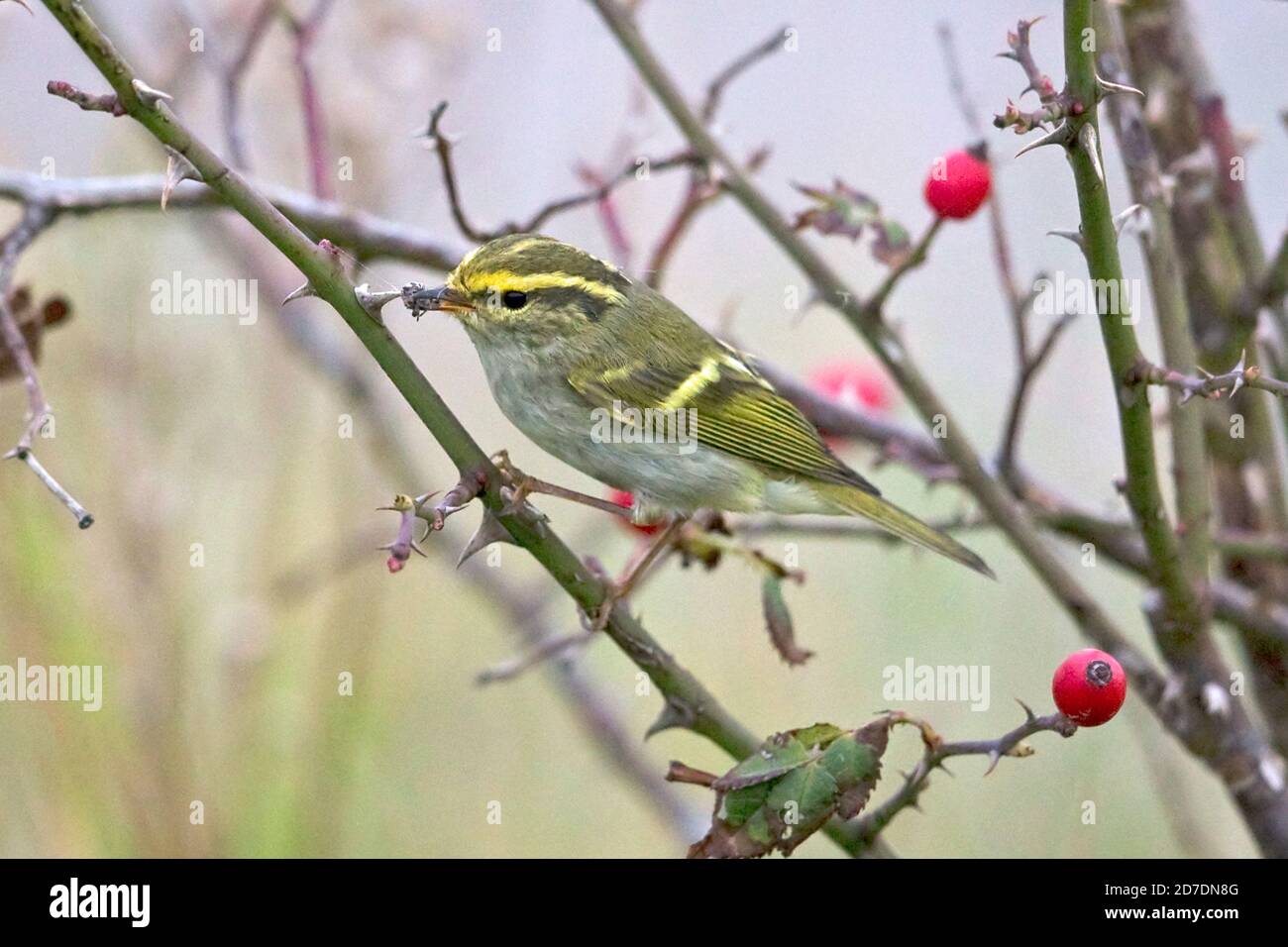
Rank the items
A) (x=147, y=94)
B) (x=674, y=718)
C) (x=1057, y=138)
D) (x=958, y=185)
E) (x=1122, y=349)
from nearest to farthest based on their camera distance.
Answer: (x=147, y=94), (x=1057, y=138), (x=1122, y=349), (x=674, y=718), (x=958, y=185)

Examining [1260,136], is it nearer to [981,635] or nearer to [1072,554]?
[1072,554]

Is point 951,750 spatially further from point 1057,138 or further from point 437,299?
point 437,299

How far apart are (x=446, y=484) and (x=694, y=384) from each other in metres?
2.68

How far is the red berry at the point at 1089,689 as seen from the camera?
1.63 meters

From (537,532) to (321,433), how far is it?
2208 mm

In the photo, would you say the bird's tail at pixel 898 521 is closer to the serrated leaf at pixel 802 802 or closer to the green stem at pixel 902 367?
the green stem at pixel 902 367

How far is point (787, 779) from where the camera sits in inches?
66.2

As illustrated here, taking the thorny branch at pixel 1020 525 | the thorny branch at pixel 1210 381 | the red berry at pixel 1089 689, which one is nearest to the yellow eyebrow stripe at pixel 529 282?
the thorny branch at pixel 1020 525

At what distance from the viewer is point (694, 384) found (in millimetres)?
3068

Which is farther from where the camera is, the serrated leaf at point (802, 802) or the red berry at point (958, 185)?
the red berry at point (958, 185)

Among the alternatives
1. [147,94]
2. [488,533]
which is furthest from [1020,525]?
[147,94]

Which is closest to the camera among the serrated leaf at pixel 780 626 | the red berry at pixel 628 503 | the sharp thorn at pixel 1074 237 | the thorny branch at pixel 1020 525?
the sharp thorn at pixel 1074 237

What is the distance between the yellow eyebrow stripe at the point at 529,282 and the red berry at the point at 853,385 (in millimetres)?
682

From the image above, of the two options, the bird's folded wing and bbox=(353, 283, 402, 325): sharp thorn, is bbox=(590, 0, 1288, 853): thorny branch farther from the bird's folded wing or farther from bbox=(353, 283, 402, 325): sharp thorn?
bbox=(353, 283, 402, 325): sharp thorn
